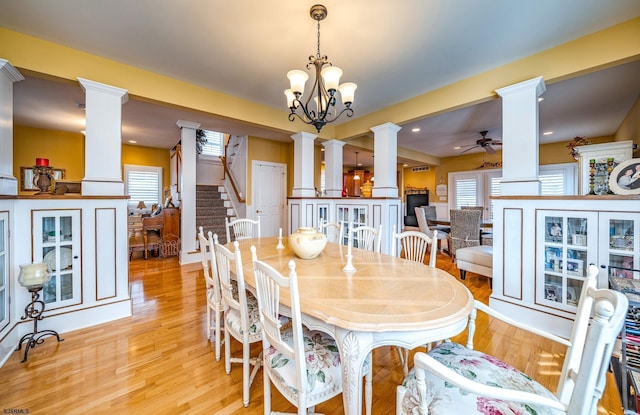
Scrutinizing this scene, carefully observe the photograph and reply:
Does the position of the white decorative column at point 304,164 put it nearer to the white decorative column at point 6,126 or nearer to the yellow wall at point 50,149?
the white decorative column at point 6,126

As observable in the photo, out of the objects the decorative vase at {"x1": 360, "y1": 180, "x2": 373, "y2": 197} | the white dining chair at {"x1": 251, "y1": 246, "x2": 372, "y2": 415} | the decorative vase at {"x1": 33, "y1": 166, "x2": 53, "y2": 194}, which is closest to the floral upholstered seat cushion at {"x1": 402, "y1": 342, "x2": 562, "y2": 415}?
the white dining chair at {"x1": 251, "y1": 246, "x2": 372, "y2": 415}

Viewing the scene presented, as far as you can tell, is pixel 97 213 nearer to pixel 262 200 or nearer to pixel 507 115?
pixel 262 200

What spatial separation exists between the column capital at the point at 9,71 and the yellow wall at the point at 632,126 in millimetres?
6713

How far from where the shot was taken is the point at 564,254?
231 cm

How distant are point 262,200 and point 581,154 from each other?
5.02m

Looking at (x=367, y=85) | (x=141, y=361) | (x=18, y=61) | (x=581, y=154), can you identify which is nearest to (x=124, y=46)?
(x=18, y=61)

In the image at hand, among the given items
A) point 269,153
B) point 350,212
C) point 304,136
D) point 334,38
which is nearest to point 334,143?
A: point 304,136

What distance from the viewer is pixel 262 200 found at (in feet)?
18.7

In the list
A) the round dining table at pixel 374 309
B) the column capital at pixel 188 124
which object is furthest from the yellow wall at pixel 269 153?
the round dining table at pixel 374 309

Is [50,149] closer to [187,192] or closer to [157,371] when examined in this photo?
[187,192]

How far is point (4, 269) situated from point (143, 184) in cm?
489

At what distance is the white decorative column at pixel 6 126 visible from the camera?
6.81 ft

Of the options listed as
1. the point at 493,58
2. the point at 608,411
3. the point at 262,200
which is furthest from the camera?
the point at 262,200

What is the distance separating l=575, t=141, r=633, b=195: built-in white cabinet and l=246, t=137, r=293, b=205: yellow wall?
4.95 metres
